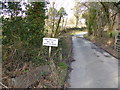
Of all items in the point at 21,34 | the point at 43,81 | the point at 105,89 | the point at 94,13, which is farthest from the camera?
the point at 94,13

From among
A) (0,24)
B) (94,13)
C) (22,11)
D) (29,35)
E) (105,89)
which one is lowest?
(105,89)

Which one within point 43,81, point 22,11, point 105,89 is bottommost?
point 105,89

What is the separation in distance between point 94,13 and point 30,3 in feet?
54.8

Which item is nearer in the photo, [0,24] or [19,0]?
[0,24]

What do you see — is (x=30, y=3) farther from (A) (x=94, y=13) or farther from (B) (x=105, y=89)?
(A) (x=94, y=13)

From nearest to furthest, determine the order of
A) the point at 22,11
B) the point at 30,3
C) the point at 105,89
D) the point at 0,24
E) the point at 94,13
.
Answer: the point at 105,89
the point at 0,24
the point at 22,11
the point at 30,3
the point at 94,13

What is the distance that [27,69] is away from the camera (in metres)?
4.50

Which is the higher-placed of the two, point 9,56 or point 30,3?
point 30,3

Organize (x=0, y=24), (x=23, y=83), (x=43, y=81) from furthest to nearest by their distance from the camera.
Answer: (x=0, y=24)
(x=43, y=81)
(x=23, y=83)

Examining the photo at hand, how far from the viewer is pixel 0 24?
484cm

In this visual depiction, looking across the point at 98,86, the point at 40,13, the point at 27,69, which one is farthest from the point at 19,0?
the point at 98,86

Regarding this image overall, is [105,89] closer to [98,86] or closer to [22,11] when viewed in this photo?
[98,86]

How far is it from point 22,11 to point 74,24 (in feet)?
115

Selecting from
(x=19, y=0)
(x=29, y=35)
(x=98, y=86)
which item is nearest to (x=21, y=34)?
(x=29, y=35)
